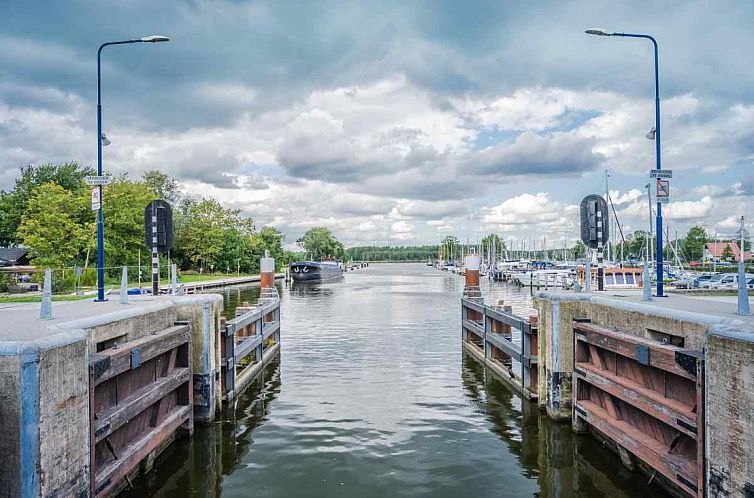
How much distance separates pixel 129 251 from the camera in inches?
1959

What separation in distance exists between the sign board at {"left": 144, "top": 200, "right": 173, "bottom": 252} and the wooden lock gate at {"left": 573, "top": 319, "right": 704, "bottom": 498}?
8.90 meters

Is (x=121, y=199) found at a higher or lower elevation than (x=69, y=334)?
higher

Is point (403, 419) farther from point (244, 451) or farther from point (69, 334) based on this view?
point (69, 334)

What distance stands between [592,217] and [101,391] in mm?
9575

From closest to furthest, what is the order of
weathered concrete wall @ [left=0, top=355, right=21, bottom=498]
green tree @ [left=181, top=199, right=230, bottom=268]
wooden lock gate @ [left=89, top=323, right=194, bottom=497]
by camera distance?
weathered concrete wall @ [left=0, top=355, right=21, bottom=498] < wooden lock gate @ [left=89, top=323, right=194, bottom=497] < green tree @ [left=181, top=199, right=230, bottom=268]

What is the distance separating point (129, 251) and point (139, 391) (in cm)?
4567

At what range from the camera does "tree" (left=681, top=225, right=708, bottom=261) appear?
3848 inches

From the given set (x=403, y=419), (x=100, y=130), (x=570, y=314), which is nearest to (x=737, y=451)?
(x=570, y=314)

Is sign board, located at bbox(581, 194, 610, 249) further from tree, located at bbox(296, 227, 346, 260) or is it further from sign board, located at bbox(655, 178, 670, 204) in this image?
tree, located at bbox(296, 227, 346, 260)

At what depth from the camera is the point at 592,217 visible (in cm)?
1195

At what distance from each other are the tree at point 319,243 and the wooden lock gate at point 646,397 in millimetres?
153674

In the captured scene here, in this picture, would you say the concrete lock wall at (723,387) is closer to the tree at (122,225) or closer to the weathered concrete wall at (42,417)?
the weathered concrete wall at (42,417)

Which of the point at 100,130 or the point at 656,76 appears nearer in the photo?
the point at 656,76

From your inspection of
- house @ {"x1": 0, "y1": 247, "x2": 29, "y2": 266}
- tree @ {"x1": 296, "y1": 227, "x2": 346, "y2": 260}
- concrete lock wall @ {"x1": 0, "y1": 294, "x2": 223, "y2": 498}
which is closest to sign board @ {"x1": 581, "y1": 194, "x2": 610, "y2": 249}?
concrete lock wall @ {"x1": 0, "y1": 294, "x2": 223, "y2": 498}
